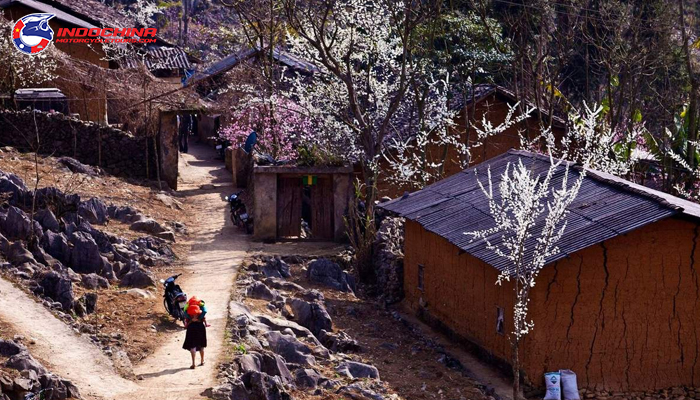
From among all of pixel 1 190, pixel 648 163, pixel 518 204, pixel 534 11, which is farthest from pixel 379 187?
pixel 518 204

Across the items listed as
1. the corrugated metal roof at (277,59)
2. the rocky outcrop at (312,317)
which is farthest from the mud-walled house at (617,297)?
the corrugated metal roof at (277,59)

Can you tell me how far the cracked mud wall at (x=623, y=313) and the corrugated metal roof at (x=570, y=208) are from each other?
1.14 ft

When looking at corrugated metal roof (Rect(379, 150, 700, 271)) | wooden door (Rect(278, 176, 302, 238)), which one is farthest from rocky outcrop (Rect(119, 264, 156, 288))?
wooden door (Rect(278, 176, 302, 238))

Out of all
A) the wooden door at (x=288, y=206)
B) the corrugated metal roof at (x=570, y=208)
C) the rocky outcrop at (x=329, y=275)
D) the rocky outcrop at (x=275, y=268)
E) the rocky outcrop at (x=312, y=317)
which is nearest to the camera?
the corrugated metal roof at (x=570, y=208)

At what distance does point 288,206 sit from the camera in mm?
24828

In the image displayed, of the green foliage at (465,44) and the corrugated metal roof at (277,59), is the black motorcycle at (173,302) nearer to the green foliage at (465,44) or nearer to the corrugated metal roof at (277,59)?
the green foliage at (465,44)

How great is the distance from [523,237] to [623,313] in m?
2.48

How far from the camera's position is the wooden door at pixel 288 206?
971 inches

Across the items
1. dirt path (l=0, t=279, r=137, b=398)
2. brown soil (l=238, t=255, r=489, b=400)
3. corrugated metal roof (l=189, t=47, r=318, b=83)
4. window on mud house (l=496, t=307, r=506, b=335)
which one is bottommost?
brown soil (l=238, t=255, r=489, b=400)

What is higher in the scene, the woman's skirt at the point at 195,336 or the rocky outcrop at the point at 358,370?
the woman's skirt at the point at 195,336

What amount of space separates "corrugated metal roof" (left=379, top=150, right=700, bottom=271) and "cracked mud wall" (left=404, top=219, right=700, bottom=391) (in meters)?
0.35

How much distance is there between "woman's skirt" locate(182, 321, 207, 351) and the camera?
13688 mm

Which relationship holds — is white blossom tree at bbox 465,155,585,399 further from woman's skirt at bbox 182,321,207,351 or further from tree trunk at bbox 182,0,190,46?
tree trunk at bbox 182,0,190,46

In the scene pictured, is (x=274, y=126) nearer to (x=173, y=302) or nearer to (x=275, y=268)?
(x=275, y=268)
